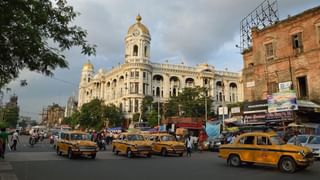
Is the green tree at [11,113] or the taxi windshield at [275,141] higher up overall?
the green tree at [11,113]

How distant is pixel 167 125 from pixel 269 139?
27354 millimetres

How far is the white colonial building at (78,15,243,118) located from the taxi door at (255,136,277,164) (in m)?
64.0

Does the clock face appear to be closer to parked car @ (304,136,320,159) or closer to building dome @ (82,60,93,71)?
building dome @ (82,60,93,71)

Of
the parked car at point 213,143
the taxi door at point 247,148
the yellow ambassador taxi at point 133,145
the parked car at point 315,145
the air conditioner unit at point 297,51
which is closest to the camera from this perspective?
the taxi door at point 247,148

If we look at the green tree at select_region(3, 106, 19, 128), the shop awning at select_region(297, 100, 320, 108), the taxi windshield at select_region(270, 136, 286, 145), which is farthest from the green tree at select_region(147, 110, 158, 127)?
the green tree at select_region(3, 106, 19, 128)

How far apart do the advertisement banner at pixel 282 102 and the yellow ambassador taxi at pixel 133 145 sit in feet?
42.6

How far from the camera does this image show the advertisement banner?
89.5 feet

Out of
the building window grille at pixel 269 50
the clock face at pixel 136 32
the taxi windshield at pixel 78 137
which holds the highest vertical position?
the clock face at pixel 136 32

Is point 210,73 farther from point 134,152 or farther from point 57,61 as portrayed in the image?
point 57,61

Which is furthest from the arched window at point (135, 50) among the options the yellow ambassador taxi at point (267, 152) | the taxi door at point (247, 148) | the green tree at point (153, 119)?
the taxi door at point (247, 148)

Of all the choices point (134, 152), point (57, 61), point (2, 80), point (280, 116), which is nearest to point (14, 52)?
point (57, 61)

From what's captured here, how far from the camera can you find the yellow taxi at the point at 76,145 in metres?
19.8

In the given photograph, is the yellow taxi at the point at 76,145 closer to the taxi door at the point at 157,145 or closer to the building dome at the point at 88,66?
the taxi door at the point at 157,145

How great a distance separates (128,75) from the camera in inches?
3169
